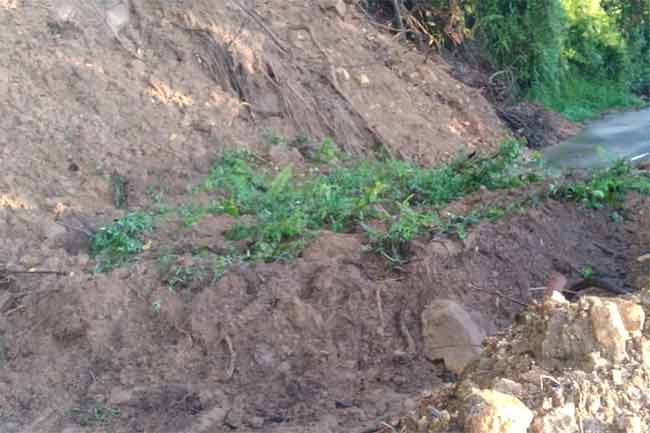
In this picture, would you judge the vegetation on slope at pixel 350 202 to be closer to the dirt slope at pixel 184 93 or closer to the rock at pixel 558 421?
the dirt slope at pixel 184 93

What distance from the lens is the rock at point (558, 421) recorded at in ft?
7.95

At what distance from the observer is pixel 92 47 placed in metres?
8.73

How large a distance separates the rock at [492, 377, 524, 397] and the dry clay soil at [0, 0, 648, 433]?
4.87 ft

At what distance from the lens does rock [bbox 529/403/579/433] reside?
95.4 inches

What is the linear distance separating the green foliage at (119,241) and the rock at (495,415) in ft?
12.2

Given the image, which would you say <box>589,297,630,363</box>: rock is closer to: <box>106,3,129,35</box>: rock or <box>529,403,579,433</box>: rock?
<box>529,403,579,433</box>: rock

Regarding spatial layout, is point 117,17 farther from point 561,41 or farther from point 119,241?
point 561,41

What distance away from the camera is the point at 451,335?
15.6ft

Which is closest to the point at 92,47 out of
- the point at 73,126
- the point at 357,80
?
the point at 73,126

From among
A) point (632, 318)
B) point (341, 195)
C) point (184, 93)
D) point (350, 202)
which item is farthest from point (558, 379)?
point (184, 93)

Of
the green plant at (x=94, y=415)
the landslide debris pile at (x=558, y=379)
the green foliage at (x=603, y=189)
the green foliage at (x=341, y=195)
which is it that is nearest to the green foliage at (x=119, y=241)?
the green foliage at (x=341, y=195)

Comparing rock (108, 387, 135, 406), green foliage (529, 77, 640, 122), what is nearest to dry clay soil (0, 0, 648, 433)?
rock (108, 387, 135, 406)

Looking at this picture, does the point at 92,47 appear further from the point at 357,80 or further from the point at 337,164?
the point at 357,80

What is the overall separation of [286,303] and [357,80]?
23.7 feet
